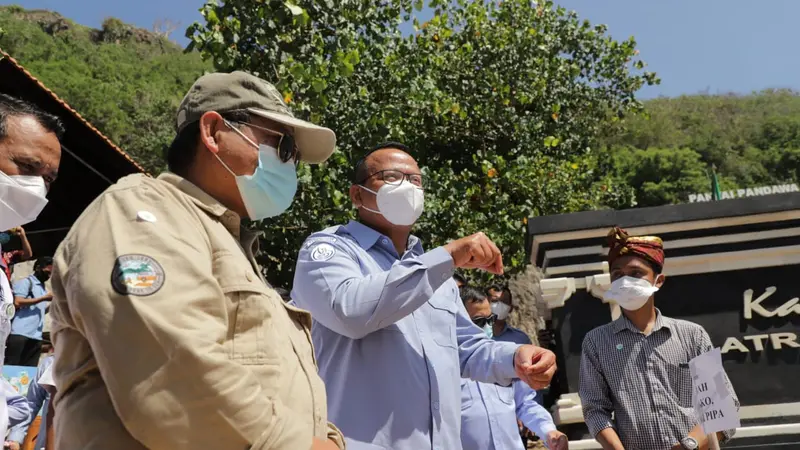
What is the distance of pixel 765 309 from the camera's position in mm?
6234

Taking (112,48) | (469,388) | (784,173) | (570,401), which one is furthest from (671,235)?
(112,48)

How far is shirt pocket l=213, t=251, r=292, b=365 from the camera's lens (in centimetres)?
175

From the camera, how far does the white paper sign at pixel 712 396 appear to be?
3.73m

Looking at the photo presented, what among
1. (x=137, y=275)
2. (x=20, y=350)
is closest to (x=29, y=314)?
(x=20, y=350)

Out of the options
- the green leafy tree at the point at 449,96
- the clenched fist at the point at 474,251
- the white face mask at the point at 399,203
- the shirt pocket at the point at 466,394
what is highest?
the green leafy tree at the point at 449,96

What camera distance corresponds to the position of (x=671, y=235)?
21.4 feet

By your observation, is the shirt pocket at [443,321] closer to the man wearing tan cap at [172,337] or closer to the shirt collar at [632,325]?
the man wearing tan cap at [172,337]

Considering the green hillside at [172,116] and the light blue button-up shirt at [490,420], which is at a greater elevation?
the green hillside at [172,116]

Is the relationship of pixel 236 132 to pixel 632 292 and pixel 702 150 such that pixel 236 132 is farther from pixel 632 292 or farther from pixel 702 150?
pixel 702 150

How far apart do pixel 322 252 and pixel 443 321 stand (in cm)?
58

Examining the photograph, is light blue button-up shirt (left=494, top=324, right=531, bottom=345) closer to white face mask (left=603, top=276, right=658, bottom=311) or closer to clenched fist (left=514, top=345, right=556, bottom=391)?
white face mask (left=603, top=276, right=658, bottom=311)

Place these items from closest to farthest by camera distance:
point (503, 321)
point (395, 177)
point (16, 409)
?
point (395, 177)
point (16, 409)
point (503, 321)

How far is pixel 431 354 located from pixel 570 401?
3.75 meters

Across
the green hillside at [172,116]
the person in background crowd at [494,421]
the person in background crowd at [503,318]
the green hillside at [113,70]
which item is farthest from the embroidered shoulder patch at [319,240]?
the green hillside at [172,116]
